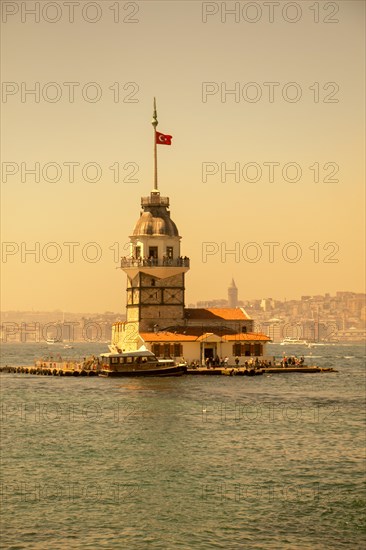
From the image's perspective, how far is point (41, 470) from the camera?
43562mm

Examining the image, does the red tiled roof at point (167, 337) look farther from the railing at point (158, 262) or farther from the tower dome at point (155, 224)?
the tower dome at point (155, 224)

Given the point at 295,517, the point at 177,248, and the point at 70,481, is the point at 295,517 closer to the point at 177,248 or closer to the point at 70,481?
the point at 70,481

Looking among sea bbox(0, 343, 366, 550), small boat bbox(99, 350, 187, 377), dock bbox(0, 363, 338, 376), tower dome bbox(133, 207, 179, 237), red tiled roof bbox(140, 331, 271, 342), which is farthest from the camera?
tower dome bbox(133, 207, 179, 237)

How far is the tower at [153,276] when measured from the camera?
110312 mm

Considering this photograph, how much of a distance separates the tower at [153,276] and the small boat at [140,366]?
6912 mm

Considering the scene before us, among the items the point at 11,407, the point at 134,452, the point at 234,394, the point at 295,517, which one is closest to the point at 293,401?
the point at 234,394

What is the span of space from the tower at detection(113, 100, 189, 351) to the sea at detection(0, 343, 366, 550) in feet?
117

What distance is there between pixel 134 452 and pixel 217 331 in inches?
2473

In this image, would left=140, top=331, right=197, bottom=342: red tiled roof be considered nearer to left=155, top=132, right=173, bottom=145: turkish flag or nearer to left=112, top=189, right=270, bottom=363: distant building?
left=112, top=189, right=270, bottom=363: distant building

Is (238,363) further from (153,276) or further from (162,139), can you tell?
(162,139)

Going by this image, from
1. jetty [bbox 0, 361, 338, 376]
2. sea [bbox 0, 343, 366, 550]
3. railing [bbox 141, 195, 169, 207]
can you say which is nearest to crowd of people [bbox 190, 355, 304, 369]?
jetty [bbox 0, 361, 338, 376]

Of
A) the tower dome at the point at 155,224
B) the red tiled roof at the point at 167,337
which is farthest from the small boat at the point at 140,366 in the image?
the tower dome at the point at 155,224

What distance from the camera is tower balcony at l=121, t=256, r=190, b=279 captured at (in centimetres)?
11056

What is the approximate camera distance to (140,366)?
3954 inches
